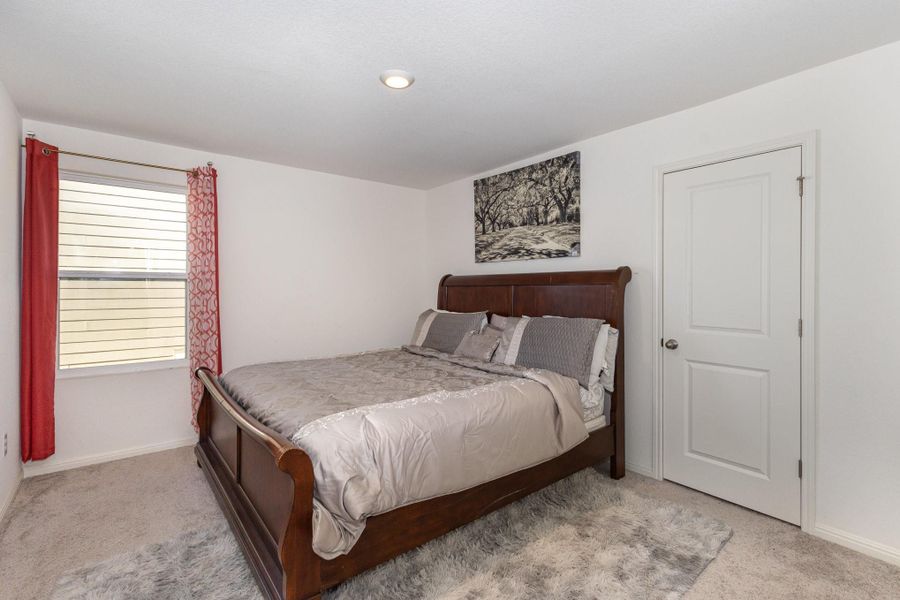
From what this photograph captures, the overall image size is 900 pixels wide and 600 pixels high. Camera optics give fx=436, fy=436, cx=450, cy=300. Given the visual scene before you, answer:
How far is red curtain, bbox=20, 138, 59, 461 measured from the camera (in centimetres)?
284

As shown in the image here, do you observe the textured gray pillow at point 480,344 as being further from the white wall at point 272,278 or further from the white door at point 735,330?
the white wall at point 272,278

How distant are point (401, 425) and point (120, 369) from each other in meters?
2.67

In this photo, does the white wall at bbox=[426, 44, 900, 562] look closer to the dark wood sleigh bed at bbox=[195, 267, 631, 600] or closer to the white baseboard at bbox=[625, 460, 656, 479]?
the white baseboard at bbox=[625, 460, 656, 479]

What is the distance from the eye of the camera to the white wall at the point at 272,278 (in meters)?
3.24

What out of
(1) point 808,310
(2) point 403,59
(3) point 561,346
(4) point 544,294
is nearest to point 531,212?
(4) point 544,294

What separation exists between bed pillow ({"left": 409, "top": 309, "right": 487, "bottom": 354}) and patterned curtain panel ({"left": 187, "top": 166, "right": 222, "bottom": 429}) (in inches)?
67.6

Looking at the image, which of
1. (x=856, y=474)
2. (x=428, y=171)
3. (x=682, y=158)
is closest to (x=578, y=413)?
(x=856, y=474)

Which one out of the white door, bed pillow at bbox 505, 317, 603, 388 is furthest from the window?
the white door

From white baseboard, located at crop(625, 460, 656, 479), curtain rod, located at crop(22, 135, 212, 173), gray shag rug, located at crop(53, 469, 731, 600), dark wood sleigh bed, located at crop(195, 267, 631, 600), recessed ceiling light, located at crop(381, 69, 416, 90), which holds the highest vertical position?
recessed ceiling light, located at crop(381, 69, 416, 90)

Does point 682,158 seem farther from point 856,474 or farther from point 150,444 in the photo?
point 150,444

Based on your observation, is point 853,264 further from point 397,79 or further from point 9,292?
point 9,292

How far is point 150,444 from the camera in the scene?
3.46 m

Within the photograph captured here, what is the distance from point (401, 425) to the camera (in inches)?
74.4

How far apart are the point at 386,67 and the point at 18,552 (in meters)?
3.03
